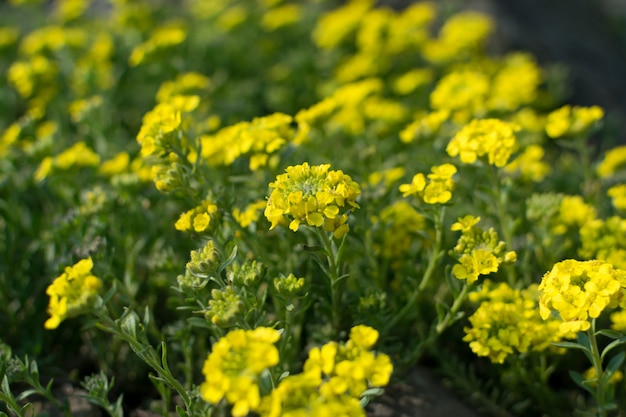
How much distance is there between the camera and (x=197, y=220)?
2158 mm

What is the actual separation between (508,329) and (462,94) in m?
1.44

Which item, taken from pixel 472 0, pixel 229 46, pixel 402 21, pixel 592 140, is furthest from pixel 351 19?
pixel 592 140

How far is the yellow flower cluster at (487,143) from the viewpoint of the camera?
228cm

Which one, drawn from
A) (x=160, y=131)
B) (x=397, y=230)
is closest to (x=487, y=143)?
(x=397, y=230)

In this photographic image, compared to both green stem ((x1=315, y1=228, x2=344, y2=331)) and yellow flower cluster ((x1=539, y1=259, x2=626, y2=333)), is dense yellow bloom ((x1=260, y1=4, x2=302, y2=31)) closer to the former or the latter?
green stem ((x1=315, y1=228, x2=344, y2=331))

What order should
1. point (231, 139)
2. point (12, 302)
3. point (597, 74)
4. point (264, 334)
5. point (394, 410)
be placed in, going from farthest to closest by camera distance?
point (597, 74), point (12, 302), point (231, 139), point (394, 410), point (264, 334)

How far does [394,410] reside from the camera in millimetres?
2406

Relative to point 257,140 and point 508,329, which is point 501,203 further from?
point 257,140

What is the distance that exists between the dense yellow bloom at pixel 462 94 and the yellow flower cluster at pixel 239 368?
2001 millimetres

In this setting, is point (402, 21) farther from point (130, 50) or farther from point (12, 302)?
point (12, 302)

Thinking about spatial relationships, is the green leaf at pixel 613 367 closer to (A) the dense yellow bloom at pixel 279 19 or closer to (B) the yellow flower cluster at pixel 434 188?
(B) the yellow flower cluster at pixel 434 188

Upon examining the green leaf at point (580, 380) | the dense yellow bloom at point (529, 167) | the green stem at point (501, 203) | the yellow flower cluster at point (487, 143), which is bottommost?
the green leaf at point (580, 380)

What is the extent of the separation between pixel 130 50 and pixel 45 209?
5.53 ft

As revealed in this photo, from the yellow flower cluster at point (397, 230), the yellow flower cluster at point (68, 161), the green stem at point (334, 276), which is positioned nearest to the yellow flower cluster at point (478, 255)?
the green stem at point (334, 276)
